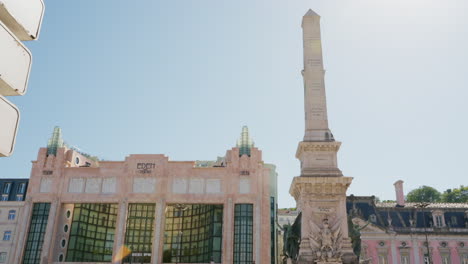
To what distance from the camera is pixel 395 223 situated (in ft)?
213

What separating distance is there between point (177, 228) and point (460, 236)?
45.2 metres

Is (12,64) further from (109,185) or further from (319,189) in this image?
(109,185)

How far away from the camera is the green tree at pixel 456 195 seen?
91312mm

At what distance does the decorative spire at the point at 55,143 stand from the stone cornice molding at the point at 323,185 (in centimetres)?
5340

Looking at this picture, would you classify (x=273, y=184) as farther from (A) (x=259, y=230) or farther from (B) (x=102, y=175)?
(B) (x=102, y=175)

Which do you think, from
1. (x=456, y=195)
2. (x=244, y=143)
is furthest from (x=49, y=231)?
(x=456, y=195)

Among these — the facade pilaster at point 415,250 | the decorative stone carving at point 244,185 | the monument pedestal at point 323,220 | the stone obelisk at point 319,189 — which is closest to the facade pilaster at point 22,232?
the decorative stone carving at point 244,185

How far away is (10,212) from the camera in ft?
230

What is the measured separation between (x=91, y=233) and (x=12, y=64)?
75.3 metres

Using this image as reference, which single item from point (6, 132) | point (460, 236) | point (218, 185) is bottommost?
point (6, 132)

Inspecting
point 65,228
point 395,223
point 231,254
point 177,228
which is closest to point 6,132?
point 231,254

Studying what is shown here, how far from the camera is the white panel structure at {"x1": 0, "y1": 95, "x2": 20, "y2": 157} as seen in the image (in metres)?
3.15

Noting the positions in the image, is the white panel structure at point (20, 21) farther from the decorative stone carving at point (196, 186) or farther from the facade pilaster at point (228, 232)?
the decorative stone carving at point (196, 186)

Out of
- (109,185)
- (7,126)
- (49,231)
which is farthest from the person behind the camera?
(109,185)
